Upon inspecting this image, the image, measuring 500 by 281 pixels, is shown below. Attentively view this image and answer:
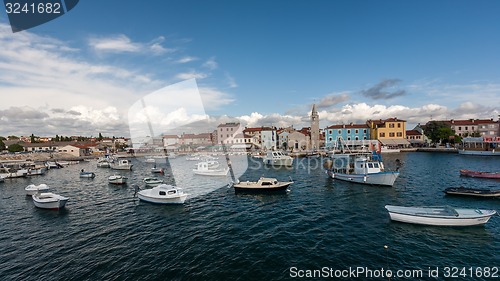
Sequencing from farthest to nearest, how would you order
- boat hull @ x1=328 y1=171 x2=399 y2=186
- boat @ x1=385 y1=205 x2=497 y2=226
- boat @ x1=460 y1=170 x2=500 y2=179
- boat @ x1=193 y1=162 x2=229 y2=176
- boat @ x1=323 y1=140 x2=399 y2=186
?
boat @ x1=193 y1=162 x2=229 y2=176 < boat @ x1=460 y1=170 x2=500 y2=179 < boat @ x1=323 y1=140 x2=399 y2=186 < boat hull @ x1=328 y1=171 x2=399 y2=186 < boat @ x1=385 y1=205 x2=497 y2=226

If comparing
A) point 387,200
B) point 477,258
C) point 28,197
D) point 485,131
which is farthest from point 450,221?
point 485,131

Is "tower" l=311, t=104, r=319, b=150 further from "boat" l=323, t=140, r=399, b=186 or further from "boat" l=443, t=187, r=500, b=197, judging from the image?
"boat" l=443, t=187, r=500, b=197

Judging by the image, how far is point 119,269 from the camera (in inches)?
518

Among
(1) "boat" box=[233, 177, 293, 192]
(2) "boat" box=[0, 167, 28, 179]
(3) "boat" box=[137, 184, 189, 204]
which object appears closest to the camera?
(3) "boat" box=[137, 184, 189, 204]

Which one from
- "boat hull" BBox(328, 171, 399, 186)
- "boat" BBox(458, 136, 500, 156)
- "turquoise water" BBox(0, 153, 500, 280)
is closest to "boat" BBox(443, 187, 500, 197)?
"turquoise water" BBox(0, 153, 500, 280)

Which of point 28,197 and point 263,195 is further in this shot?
point 28,197

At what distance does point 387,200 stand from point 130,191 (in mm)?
34836

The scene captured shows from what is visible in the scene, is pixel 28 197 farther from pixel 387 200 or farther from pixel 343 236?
pixel 387 200

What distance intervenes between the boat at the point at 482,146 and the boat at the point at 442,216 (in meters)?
69.8
